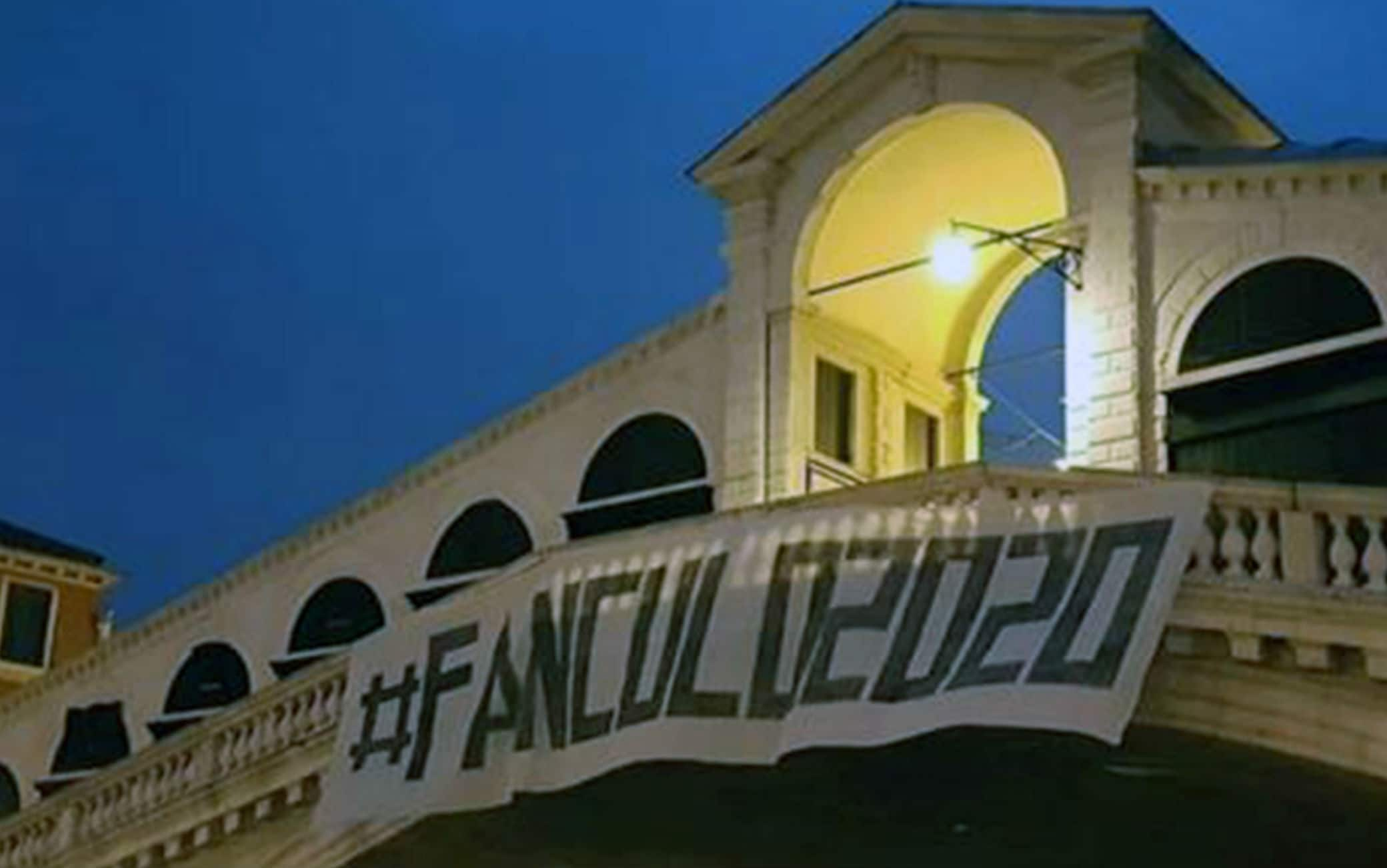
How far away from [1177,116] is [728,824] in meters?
7.10

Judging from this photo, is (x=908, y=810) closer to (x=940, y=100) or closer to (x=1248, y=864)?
(x=1248, y=864)

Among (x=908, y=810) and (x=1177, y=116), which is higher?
(x=1177, y=116)

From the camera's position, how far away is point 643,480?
82.0 ft

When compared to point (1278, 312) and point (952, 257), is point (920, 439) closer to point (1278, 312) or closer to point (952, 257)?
point (952, 257)

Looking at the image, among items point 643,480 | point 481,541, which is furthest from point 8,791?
point 643,480

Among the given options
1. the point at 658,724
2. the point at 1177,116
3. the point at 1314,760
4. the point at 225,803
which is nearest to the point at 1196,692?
the point at 1314,760

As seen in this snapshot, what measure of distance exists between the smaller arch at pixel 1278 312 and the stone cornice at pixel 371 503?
5109mm

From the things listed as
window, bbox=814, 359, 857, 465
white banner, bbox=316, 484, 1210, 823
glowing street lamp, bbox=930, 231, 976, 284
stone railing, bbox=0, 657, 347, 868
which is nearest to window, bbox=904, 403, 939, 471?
window, bbox=814, 359, 857, 465

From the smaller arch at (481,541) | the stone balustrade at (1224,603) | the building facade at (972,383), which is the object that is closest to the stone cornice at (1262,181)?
the building facade at (972,383)

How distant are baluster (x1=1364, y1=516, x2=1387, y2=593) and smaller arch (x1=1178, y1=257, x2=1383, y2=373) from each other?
3793mm

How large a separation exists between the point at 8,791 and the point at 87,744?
6.45 feet

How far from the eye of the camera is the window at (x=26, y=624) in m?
37.6

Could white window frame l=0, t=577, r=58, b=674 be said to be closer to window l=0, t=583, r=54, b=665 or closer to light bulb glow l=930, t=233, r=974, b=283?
window l=0, t=583, r=54, b=665

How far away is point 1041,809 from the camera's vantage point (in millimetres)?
20344
